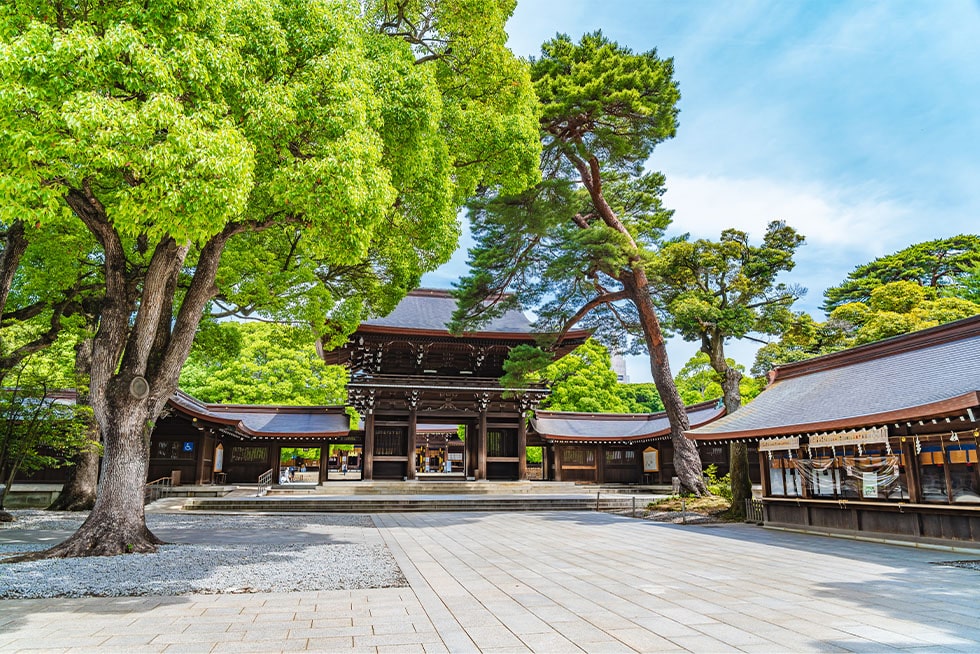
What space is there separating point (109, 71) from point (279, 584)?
5717 millimetres

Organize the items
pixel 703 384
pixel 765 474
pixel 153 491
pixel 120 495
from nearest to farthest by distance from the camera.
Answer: pixel 120 495
pixel 765 474
pixel 153 491
pixel 703 384

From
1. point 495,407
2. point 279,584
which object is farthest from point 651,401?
point 279,584

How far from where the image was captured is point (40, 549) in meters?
8.52

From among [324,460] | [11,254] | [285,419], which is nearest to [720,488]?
[324,460]

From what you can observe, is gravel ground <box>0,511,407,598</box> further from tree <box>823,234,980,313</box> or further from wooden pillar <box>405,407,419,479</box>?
tree <box>823,234,980,313</box>

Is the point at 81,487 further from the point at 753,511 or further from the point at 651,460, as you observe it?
the point at 651,460

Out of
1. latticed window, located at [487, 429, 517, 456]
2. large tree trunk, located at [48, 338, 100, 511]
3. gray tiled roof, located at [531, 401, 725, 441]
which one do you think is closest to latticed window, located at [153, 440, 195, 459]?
large tree trunk, located at [48, 338, 100, 511]

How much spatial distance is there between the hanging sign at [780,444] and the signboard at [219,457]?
20.9 m

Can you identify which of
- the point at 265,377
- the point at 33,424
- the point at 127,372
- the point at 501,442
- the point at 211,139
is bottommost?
the point at 501,442

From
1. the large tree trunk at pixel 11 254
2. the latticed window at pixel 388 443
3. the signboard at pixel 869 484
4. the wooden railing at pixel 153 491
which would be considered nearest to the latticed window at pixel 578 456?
the latticed window at pixel 388 443

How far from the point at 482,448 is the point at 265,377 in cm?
1446

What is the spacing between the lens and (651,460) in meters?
26.6

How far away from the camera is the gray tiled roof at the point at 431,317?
23.3 metres

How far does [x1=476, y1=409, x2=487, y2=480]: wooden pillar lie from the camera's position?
76.9ft
